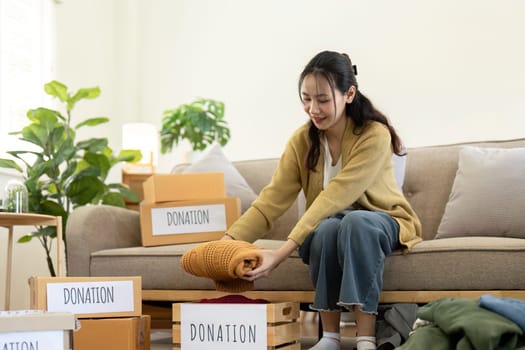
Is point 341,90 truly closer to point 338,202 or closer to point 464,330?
point 338,202

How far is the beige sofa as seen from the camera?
2203 mm

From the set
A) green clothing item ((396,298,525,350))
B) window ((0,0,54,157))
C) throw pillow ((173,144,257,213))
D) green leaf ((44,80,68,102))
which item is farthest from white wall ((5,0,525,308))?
green clothing item ((396,298,525,350))

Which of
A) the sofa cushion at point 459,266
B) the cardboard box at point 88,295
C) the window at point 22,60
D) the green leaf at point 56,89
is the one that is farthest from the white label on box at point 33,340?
the window at point 22,60

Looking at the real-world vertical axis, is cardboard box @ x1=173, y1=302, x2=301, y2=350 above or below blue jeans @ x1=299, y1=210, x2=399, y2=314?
below

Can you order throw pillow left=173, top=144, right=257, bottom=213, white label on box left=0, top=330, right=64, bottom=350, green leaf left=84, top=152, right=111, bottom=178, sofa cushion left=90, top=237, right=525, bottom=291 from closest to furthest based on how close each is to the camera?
white label on box left=0, top=330, right=64, bottom=350, sofa cushion left=90, top=237, right=525, bottom=291, throw pillow left=173, top=144, right=257, bottom=213, green leaf left=84, top=152, right=111, bottom=178

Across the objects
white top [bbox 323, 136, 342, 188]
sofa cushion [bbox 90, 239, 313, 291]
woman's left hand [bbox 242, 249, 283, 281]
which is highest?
white top [bbox 323, 136, 342, 188]

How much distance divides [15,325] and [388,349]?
0.97 metres

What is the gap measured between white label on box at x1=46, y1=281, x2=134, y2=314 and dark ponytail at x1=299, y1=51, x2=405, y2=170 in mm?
690

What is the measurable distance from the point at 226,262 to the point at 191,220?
0.76 metres

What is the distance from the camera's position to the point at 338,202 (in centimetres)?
230

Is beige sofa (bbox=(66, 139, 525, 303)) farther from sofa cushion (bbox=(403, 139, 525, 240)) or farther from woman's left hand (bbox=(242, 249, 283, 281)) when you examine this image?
woman's left hand (bbox=(242, 249, 283, 281))

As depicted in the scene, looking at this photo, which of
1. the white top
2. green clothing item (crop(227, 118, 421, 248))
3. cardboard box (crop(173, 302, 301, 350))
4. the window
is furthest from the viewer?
the window

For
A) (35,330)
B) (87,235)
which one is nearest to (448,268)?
(35,330)

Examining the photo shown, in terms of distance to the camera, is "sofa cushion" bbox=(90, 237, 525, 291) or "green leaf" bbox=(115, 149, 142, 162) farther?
"green leaf" bbox=(115, 149, 142, 162)
